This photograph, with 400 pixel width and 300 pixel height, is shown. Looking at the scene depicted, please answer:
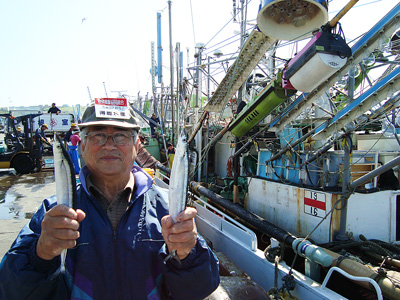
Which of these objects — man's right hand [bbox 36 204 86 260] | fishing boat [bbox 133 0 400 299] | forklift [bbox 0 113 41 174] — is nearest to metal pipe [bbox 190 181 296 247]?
fishing boat [bbox 133 0 400 299]

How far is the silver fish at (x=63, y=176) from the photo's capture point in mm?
1434

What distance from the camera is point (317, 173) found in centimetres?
625

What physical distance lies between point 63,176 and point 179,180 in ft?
2.05

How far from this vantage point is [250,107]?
6172 mm

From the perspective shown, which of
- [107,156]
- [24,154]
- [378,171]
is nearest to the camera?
[107,156]

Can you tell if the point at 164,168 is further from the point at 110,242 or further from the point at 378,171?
the point at 110,242

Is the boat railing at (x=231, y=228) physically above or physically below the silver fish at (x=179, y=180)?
below

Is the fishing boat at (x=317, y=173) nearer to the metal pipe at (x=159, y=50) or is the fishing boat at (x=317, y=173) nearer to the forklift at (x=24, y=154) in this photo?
the metal pipe at (x=159, y=50)

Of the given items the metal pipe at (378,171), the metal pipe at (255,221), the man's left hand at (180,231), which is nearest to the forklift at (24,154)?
the metal pipe at (255,221)

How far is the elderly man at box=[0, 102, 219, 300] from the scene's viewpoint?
150cm

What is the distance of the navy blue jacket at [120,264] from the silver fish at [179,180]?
1.33 ft

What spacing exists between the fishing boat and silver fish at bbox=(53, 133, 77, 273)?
290 cm

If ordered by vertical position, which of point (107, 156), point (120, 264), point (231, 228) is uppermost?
point (107, 156)

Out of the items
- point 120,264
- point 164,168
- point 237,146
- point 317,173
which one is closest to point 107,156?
point 120,264
